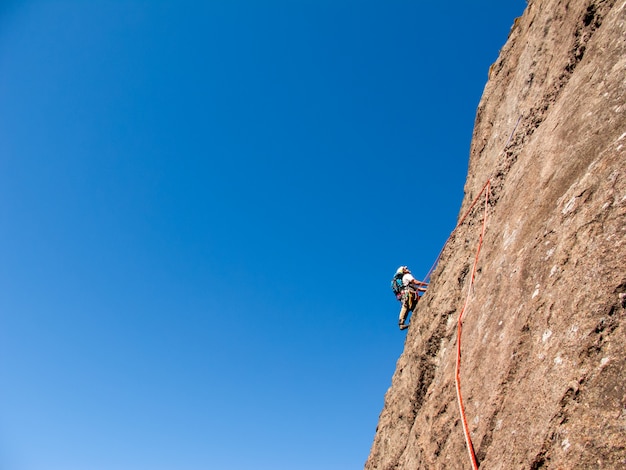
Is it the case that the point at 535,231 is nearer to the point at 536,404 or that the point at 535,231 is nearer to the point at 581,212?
the point at 581,212

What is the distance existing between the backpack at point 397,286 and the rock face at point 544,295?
4.45m

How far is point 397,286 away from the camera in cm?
1441

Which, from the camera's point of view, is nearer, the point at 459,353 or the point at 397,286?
the point at 459,353

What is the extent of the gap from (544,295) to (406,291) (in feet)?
31.3

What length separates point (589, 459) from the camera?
3064mm

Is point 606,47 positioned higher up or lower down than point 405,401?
higher up

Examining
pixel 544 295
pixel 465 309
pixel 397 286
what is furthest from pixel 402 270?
pixel 544 295

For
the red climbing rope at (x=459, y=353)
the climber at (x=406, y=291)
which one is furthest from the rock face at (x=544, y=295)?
the climber at (x=406, y=291)

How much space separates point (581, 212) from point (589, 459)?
2510 millimetres

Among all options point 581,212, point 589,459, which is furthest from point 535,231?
point 589,459

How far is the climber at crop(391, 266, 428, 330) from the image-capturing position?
1373 cm

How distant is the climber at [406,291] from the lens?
13.7 m

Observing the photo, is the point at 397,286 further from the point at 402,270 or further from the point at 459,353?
the point at 459,353

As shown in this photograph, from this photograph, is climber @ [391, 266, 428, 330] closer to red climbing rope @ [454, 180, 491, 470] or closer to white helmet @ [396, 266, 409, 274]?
white helmet @ [396, 266, 409, 274]
